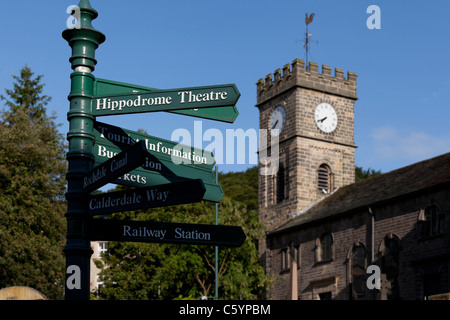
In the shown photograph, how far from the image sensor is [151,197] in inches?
201

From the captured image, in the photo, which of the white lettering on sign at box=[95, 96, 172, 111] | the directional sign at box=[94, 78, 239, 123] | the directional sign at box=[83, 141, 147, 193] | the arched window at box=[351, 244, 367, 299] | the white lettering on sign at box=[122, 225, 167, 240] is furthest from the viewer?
the arched window at box=[351, 244, 367, 299]

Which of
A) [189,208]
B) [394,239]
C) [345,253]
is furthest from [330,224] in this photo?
[189,208]

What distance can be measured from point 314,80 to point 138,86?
141 ft

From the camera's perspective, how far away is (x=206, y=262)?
35094 mm

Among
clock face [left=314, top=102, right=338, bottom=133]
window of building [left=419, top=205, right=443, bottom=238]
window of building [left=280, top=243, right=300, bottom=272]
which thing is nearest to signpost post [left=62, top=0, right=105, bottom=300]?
window of building [left=419, top=205, right=443, bottom=238]

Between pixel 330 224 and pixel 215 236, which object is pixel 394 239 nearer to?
pixel 330 224

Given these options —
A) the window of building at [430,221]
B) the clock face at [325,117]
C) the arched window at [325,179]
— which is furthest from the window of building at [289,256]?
the window of building at [430,221]

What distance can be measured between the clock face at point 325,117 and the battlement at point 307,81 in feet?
3.75

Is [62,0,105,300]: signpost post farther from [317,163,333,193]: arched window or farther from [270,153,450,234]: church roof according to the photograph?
[317,163,333,193]: arched window

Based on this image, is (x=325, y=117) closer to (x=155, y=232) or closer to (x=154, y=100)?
(x=154, y=100)

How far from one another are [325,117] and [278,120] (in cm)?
322

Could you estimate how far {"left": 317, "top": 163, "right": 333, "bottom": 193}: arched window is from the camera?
47125 mm

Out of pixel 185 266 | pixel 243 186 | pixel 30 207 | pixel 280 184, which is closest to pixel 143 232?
pixel 30 207

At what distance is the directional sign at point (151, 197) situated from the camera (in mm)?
4855
